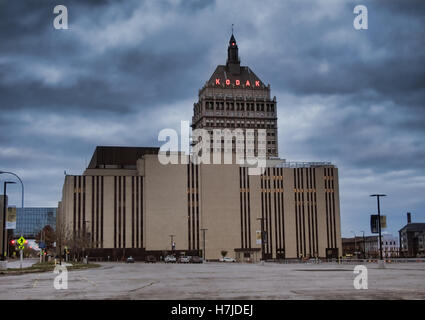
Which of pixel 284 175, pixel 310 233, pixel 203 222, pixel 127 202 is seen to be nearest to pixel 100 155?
pixel 127 202

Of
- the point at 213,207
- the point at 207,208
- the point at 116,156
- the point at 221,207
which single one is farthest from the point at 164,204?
the point at 116,156

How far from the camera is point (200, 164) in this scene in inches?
6191

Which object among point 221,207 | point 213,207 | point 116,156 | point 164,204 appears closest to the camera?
point 164,204

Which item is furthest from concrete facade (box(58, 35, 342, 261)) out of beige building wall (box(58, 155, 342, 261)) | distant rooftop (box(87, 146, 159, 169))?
distant rooftop (box(87, 146, 159, 169))

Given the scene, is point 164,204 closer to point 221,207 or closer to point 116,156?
point 221,207

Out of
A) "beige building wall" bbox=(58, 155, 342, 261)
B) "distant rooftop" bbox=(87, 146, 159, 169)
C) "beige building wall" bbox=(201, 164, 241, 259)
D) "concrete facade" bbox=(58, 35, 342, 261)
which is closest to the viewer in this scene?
"concrete facade" bbox=(58, 35, 342, 261)

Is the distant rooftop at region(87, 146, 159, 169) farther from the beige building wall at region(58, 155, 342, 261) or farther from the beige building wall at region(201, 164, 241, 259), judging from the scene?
the beige building wall at region(201, 164, 241, 259)

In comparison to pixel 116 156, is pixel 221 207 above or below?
below

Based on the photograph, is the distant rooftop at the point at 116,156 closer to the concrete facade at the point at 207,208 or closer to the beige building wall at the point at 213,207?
the concrete facade at the point at 207,208

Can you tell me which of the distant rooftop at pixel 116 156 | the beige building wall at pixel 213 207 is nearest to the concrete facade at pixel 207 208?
the beige building wall at pixel 213 207

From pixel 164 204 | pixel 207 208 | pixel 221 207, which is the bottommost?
pixel 207 208
